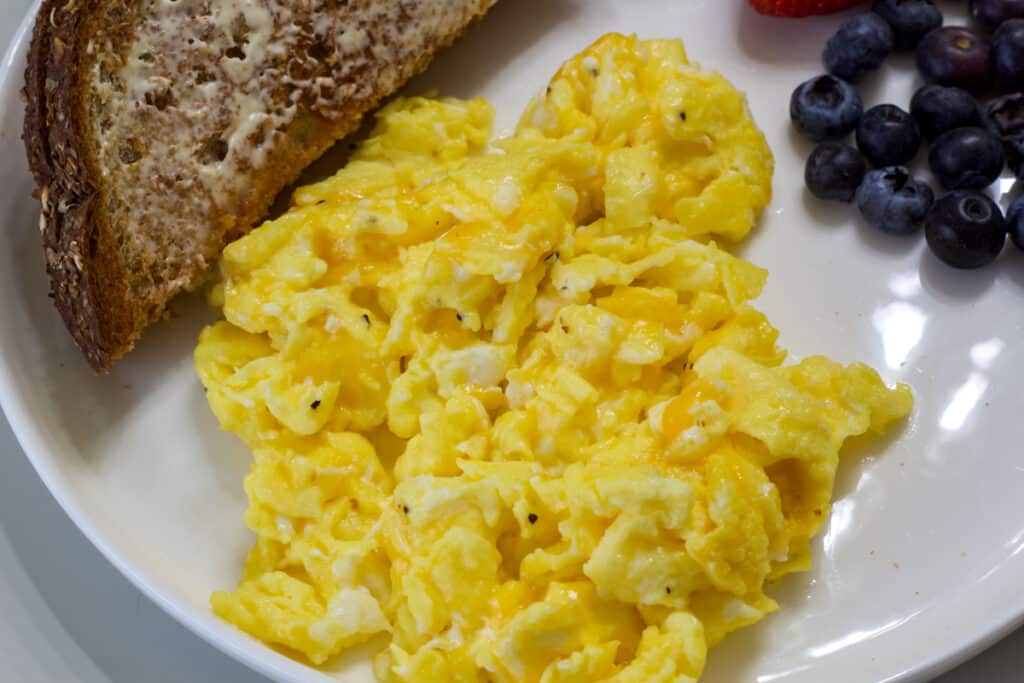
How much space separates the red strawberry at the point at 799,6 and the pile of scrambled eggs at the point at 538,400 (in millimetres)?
302

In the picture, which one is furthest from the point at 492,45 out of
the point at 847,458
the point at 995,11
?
the point at 847,458

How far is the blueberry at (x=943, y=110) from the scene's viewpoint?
2.02 meters

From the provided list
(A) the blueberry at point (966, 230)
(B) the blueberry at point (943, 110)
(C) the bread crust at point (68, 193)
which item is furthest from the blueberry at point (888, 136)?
(C) the bread crust at point (68, 193)

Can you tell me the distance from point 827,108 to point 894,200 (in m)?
0.23

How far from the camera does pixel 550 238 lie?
1771 millimetres

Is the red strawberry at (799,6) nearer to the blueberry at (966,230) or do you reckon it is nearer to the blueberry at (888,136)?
the blueberry at (888,136)

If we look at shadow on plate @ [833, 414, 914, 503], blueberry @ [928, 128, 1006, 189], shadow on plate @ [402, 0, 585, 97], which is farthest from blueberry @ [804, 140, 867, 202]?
shadow on plate @ [402, 0, 585, 97]

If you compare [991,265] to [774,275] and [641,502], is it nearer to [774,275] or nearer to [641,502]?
[774,275]

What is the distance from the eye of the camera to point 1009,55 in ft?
6.71

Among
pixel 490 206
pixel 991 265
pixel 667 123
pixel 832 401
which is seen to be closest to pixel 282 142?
pixel 490 206

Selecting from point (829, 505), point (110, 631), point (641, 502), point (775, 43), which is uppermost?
point (775, 43)

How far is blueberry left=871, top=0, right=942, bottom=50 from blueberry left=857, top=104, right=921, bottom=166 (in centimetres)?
20

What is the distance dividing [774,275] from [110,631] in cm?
137

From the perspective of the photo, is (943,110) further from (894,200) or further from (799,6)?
(799,6)
